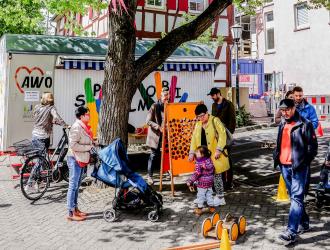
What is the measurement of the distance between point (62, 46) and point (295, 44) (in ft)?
66.6

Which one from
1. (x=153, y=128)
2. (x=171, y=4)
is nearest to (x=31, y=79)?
(x=153, y=128)

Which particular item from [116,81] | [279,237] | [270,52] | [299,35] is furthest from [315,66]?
[279,237]

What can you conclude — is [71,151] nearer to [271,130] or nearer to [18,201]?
[18,201]

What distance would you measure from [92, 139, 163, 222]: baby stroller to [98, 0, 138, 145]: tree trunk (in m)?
1.60

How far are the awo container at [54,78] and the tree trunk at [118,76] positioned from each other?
→ 10.5 ft

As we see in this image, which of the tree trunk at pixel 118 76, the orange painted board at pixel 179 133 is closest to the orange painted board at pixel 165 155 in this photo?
the orange painted board at pixel 179 133

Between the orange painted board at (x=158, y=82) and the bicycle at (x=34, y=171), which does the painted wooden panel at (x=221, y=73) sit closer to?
the orange painted board at (x=158, y=82)

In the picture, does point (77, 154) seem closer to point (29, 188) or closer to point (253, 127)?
point (29, 188)

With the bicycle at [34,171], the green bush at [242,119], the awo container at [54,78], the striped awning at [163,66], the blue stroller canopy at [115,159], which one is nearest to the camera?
the blue stroller canopy at [115,159]

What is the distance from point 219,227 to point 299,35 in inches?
963

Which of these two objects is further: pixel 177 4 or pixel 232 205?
pixel 177 4

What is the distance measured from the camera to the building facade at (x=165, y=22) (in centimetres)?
1855

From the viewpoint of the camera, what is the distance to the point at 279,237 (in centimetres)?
518

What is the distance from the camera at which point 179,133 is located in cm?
778
